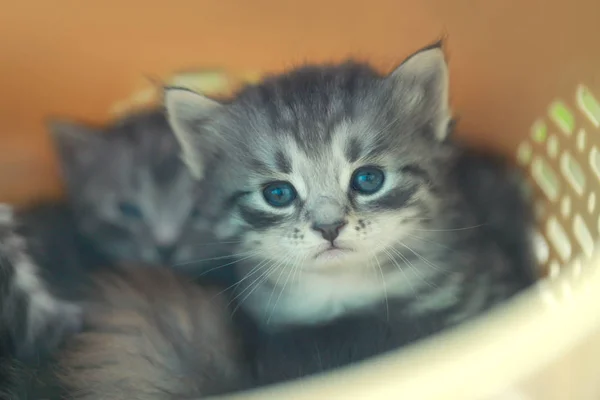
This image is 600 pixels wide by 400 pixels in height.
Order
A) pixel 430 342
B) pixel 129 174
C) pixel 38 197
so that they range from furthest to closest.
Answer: pixel 38 197, pixel 129 174, pixel 430 342

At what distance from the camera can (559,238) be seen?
113 centimetres

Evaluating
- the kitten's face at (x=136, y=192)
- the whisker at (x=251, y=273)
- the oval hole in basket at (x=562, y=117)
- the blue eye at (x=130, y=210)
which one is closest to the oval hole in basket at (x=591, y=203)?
the oval hole in basket at (x=562, y=117)

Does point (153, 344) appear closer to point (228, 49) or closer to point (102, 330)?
point (102, 330)

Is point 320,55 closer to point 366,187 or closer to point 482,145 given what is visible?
point 482,145

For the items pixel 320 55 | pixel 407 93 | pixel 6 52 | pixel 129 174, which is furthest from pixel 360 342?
pixel 6 52

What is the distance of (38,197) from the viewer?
4.39ft

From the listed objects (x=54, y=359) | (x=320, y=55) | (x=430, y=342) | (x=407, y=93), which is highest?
(x=320, y=55)

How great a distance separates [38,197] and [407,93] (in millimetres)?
763

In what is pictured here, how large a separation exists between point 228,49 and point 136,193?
464 millimetres

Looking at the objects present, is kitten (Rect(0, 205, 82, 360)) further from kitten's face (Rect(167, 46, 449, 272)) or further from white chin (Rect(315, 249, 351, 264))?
white chin (Rect(315, 249, 351, 264))

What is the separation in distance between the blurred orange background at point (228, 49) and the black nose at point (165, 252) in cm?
34

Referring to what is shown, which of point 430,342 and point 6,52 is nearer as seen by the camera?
point 430,342

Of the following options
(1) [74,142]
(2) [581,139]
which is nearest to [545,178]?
(2) [581,139]

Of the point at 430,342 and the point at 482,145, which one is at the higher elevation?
the point at 482,145
